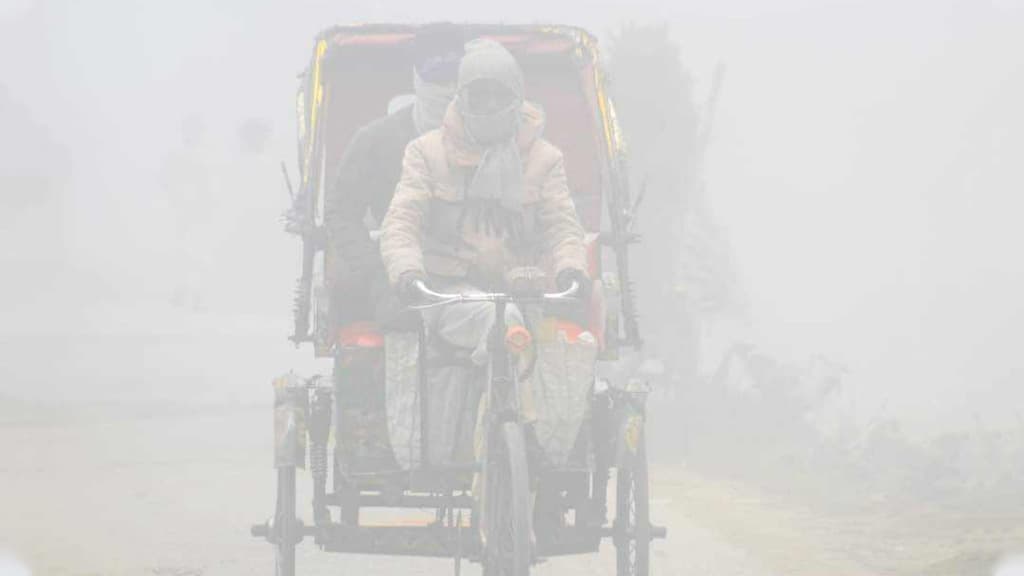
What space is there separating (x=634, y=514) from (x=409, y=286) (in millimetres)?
1409

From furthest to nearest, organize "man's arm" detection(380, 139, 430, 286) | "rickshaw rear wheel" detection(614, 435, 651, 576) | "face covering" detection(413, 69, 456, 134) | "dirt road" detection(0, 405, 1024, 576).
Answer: "dirt road" detection(0, 405, 1024, 576)
"face covering" detection(413, 69, 456, 134)
"rickshaw rear wheel" detection(614, 435, 651, 576)
"man's arm" detection(380, 139, 430, 286)

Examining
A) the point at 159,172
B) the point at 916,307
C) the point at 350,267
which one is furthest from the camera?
the point at 159,172

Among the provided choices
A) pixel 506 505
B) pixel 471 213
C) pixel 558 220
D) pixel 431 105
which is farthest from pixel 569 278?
pixel 431 105

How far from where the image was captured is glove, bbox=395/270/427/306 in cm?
584

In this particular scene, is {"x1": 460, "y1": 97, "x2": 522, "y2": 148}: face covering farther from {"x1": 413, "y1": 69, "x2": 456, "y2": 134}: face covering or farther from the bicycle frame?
{"x1": 413, "y1": 69, "x2": 456, "y2": 134}: face covering

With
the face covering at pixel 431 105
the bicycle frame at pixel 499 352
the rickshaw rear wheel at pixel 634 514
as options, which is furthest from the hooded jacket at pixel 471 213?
the face covering at pixel 431 105

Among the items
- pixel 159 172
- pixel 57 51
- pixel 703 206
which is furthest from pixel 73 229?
pixel 703 206

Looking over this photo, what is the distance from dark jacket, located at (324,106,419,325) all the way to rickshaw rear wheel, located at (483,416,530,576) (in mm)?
1208

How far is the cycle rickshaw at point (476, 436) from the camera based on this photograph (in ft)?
18.6

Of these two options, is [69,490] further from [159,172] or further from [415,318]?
[159,172]

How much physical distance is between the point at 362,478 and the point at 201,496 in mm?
5460

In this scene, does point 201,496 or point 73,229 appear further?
point 73,229

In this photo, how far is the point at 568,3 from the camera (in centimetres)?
13838

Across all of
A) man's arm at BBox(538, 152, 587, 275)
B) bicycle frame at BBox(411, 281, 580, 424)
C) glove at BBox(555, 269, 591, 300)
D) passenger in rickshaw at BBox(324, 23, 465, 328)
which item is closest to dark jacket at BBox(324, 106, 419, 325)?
passenger in rickshaw at BBox(324, 23, 465, 328)
